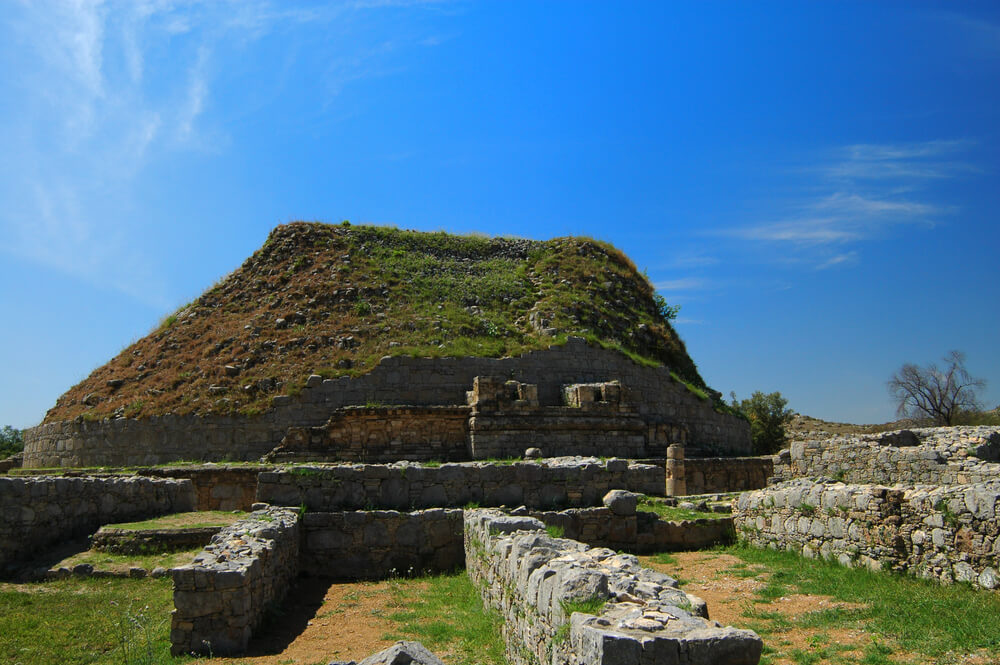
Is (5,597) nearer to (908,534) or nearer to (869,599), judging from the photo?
(869,599)

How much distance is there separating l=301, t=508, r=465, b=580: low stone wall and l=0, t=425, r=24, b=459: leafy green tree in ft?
106

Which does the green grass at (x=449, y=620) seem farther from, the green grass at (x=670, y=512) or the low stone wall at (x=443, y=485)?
the green grass at (x=670, y=512)

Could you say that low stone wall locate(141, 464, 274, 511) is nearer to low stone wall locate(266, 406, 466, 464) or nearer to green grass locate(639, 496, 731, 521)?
low stone wall locate(266, 406, 466, 464)

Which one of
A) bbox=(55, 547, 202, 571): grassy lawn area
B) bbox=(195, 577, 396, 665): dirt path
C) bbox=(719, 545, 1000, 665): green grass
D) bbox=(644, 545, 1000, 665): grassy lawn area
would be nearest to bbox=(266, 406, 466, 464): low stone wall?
bbox=(55, 547, 202, 571): grassy lawn area

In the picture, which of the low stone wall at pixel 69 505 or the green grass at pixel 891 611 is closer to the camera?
the green grass at pixel 891 611

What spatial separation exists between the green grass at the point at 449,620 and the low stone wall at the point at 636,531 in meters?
2.13

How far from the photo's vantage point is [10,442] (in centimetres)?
4194

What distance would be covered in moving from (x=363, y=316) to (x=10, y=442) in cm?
3215

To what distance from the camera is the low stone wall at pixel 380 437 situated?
1895cm

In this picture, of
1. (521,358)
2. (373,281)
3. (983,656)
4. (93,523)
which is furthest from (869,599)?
(373,281)

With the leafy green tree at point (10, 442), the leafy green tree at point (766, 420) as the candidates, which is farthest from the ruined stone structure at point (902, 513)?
the leafy green tree at point (10, 442)

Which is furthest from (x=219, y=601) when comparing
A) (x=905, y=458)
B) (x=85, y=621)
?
(x=905, y=458)

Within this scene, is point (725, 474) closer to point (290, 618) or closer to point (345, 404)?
point (345, 404)

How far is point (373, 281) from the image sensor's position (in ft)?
82.9
